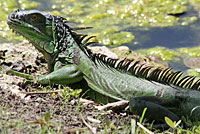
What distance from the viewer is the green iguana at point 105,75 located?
16.7 feet

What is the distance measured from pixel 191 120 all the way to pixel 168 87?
59cm

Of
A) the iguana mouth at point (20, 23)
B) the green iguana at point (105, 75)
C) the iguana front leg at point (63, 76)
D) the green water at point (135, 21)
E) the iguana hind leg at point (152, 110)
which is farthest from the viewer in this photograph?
the green water at point (135, 21)

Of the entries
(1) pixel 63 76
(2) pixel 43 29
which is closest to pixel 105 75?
(1) pixel 63 76

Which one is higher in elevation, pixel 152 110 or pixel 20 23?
pixel 20 23

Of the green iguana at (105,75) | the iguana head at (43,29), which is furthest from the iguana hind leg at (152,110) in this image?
the iguana head at (43,29)

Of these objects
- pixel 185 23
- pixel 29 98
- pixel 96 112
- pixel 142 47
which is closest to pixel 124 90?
pixel 96 112

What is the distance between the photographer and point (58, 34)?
5867 mm

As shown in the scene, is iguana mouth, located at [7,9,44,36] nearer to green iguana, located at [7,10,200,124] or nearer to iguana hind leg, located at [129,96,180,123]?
green iguana, located at [7,10,200,124]

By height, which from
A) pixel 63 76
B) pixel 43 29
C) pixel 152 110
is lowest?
pixel 152 110

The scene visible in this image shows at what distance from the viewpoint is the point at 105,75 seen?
5543 millimetres

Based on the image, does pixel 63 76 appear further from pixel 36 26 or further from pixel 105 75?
pixel 36 26

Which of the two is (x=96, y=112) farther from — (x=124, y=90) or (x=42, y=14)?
(x=42, y=14)

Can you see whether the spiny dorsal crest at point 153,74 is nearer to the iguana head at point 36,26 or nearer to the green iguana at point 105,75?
the green iguana at point 105,75

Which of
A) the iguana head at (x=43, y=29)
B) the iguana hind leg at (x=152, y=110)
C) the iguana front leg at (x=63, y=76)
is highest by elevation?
the iguana head at (x=43, y=29)
